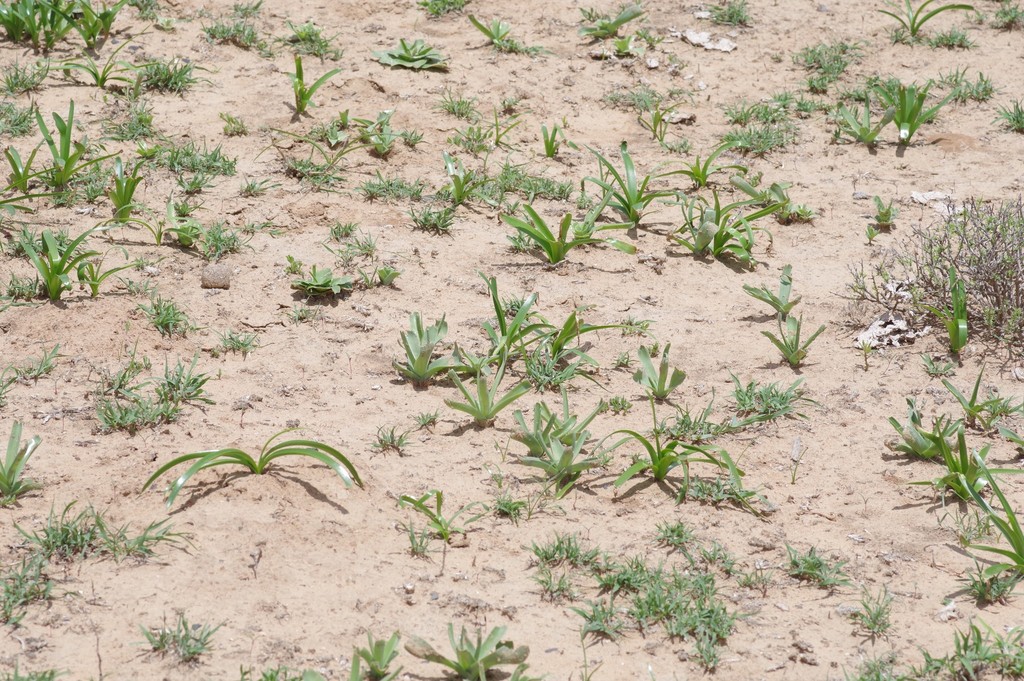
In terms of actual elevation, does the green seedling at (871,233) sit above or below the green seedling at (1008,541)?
above

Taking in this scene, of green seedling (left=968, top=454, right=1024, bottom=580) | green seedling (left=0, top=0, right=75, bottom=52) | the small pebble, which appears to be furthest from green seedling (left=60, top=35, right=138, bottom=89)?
green seedling (left=968, top=454, right=1024, bottom=580)

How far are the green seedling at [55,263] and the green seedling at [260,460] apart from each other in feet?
3.84

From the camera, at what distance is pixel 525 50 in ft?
21.3

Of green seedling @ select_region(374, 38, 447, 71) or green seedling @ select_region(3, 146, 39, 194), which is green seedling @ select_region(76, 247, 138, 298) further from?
green seedling @ select_region(374, 38, 447, 71)

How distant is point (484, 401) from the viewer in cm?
386

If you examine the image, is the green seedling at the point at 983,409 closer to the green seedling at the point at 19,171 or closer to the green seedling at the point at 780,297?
the green seedling at the point at 780,297

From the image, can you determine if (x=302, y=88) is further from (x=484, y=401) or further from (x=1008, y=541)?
(x=1008, y=541)

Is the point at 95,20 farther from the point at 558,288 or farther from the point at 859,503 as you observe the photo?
the point at 859,503

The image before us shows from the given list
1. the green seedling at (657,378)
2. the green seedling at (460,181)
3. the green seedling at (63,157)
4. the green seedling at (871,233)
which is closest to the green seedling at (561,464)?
the green seedling at (657,378)

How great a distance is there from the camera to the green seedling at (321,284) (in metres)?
4.48

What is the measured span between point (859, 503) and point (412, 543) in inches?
59.0

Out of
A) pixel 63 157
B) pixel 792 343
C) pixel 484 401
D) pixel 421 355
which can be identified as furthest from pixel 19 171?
pixel 792 343

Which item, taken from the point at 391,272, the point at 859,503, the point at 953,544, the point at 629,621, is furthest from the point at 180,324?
the point at 953,544

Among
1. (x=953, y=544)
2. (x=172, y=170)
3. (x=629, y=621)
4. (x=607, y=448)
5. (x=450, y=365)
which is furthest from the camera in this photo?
(x=172, y=170)
